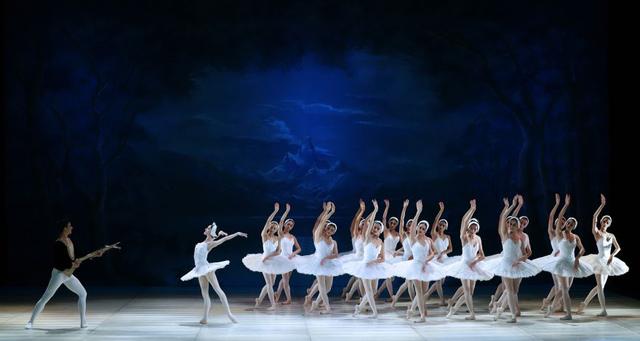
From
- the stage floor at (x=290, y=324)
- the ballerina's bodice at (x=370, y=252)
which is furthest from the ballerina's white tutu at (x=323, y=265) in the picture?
the stage floor at (x=290, y=324)

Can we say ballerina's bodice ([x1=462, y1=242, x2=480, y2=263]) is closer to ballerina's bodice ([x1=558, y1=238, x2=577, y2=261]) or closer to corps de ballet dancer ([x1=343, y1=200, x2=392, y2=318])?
corps de ballet dancer ([x1=343, y1=200, x2=392, y2=318])

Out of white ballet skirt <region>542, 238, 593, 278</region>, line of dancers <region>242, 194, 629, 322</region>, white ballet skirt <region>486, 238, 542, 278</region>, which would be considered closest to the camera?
white ballet skirt <region>486, 238, 542, 278</region>

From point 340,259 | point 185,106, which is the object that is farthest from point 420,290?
point 185,106

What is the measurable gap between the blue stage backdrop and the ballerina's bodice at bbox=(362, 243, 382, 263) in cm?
512

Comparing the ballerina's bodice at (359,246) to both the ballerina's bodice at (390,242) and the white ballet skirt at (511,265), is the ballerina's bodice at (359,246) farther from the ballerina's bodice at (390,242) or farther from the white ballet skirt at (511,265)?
the white ballet skirt at (511,265)

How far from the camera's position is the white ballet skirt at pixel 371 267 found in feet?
43.1

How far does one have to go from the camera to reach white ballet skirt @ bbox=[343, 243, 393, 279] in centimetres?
1314

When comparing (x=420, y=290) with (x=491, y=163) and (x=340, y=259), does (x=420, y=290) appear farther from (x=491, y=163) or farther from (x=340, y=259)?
(x=491, y=163)

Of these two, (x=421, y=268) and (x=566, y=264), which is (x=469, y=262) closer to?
(x=421, y=268)

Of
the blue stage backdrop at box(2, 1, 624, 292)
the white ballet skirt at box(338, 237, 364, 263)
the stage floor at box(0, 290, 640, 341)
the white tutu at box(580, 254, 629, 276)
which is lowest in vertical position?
the stage floor at box(0, 290, 640, 341)

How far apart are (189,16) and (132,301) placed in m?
6.27

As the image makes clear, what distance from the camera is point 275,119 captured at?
734 inches

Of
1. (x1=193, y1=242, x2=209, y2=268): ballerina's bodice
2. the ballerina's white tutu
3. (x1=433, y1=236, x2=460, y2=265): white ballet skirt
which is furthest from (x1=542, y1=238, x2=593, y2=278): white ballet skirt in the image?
(x1=193, y1=242, x2=209, y2=268): ballerina's bodice

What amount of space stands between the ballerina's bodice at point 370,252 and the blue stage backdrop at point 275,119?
5.12 meters
